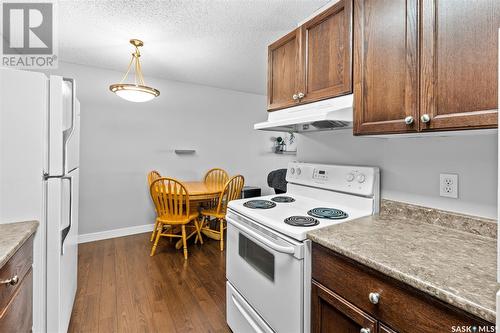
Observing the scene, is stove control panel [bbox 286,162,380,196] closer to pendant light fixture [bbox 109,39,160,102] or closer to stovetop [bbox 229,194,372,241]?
stovetop [bbox 229,194,372,241]

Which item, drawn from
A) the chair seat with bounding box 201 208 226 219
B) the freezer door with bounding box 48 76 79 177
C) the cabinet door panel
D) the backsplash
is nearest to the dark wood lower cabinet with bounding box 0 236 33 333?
the freezer door with bounding box 48 76 79 177

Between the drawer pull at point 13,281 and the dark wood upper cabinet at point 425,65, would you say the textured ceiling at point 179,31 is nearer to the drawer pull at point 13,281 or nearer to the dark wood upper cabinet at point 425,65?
the dark wood upper cabinet at point 425,65

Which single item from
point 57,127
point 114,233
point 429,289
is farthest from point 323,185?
point 114,233

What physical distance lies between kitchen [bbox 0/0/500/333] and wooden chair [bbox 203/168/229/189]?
52.8 inches

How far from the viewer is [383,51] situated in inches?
43.9

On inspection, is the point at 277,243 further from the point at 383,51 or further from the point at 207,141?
the point at 207,141

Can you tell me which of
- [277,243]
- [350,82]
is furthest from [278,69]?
[277,243]

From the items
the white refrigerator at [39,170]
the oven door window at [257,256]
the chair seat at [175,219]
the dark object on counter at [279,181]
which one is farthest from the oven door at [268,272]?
the dark object on counter at [279,181]

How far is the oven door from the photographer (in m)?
1.10

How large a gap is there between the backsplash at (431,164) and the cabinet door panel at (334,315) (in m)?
0.73

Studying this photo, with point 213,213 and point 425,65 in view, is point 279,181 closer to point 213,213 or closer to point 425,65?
point 213,213

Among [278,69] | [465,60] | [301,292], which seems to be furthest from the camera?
[278,69]

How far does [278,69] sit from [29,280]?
191cm

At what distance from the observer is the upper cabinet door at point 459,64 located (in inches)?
32.0
